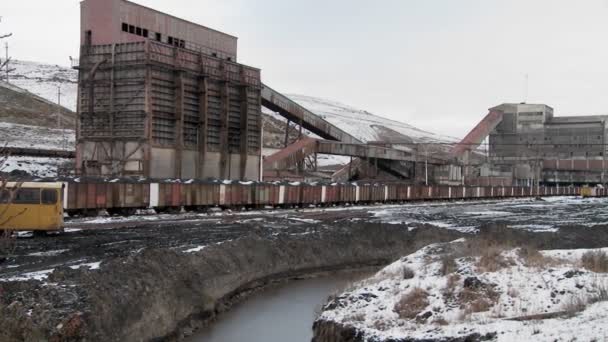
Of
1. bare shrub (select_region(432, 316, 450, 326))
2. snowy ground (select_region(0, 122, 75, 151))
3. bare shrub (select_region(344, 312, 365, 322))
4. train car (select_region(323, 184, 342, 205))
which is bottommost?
bare shrub (select_region(344, 312, 365, 322))

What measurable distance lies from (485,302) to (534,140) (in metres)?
101

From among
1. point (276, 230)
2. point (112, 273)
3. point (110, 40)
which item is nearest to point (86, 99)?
point (110, 40)

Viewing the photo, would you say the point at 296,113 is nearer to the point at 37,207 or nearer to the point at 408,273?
the point at 37,207

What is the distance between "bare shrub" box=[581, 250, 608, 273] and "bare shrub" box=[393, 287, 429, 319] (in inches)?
157

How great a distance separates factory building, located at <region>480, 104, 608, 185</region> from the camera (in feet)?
348

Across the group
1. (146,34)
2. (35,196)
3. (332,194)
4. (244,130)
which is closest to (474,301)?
(35,196)

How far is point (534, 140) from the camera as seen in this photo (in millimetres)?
106000

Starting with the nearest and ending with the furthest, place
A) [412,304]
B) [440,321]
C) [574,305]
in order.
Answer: [574,305] → [440,321] → [412,304]

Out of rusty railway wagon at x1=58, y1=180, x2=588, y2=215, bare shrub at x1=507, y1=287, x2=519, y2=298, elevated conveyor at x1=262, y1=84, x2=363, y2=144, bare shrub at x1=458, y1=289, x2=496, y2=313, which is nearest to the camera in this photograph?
bare shrub at x1=458, y1=289, x2=496, y2=313

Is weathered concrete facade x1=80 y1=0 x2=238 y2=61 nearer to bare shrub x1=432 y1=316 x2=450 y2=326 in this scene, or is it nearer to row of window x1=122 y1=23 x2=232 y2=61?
row of window x1=122 y1=23 x2=232 y2=61

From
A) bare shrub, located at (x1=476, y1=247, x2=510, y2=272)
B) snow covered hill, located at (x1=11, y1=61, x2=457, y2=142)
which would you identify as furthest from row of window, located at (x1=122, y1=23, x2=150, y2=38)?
snow covered hill, located at (x1=11, y1=61, x2=457, y2=142)

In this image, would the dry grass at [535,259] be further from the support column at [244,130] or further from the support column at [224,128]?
the support column at [244,130]

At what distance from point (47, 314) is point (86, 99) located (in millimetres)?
40559

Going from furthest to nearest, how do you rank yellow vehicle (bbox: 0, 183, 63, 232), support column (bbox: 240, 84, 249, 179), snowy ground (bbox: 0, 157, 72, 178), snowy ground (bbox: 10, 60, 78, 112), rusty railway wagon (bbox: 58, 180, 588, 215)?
snowy ground (bbox: 10, 60, 78, 112) → support column (bbox: 240, 84, 249, 179) → snowy ground (bbox: 0, 157, 72, 178) → rusty railway wagon (bbox: 58, 180, 588, 215) → yellow vehicle (bbox: 0, 183, 63, 232)
